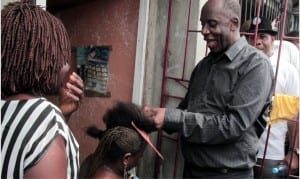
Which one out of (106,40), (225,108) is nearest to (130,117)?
(225,108)

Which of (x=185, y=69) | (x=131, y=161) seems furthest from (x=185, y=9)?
(x=131, y=161)

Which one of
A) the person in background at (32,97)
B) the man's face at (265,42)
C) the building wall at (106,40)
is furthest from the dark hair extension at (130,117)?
the man's face at (265,42)

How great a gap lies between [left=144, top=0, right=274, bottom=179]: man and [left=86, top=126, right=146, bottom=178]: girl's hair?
167 mm

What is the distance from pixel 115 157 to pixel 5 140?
112 cm

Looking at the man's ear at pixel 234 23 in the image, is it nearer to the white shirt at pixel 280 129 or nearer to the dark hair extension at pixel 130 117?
the dark hair extension at pixel 130 117

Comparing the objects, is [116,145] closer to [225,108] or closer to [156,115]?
[156,115]

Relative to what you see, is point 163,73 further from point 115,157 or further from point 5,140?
point 5,140

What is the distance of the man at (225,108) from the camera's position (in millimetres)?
2137

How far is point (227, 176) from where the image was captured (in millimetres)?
2250

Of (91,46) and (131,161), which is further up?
(91,46)

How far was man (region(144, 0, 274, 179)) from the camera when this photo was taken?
2.14m

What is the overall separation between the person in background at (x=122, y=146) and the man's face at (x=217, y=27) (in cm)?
58

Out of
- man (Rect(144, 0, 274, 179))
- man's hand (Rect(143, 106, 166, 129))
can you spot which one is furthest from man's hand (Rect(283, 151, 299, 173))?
man's hand (Rect(143, 106, 166, 129))

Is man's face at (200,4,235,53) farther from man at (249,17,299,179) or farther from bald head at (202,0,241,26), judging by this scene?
man at (249,17,299,179)
